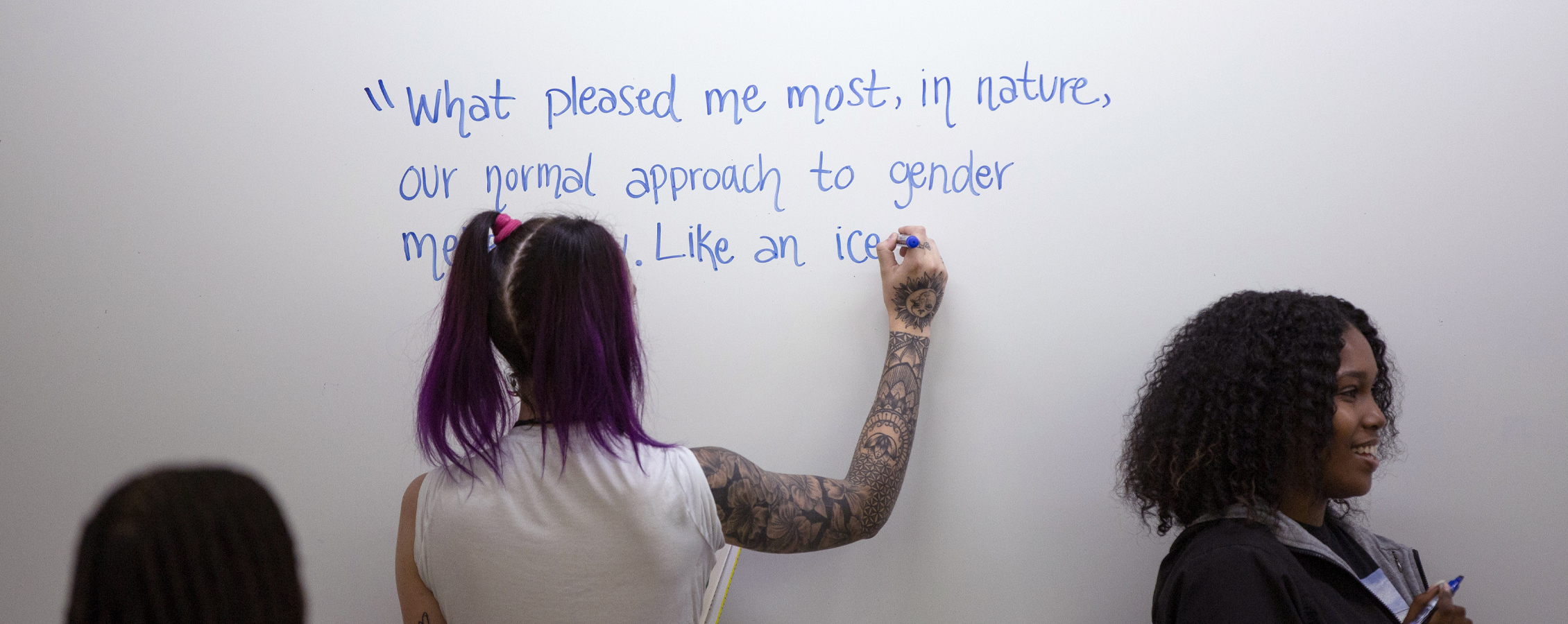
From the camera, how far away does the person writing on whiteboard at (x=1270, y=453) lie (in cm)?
83

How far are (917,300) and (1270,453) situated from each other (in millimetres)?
411

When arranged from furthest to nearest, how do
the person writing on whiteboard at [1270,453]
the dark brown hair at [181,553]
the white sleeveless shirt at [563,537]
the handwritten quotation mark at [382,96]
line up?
the handwritten quotation mark at [382,96] < the person writing on whiteboard at [1270,453] < the white sleeveless shirt at [563,537] < the dark brown hair at [181,553]

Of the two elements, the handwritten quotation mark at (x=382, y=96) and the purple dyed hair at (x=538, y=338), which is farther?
the handwritten quotation mark at (x=382, y=96)

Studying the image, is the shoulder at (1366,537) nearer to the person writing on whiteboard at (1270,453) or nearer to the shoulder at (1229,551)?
the person writing on whiteboard at (1270,453)

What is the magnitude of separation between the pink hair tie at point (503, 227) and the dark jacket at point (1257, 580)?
2.41ft

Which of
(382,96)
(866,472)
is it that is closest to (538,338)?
(866,472)

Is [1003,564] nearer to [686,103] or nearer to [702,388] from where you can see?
[702,388]

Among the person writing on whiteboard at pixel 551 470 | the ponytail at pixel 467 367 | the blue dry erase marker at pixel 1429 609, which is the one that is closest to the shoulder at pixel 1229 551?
the blue dry erase marker at pixel 1429 609

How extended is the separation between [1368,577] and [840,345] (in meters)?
0.65

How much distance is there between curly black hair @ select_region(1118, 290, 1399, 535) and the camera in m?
0.86

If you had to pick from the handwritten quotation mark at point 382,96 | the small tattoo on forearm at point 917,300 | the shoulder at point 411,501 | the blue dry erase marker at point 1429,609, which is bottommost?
the blue dry erase marker at point 1429,609

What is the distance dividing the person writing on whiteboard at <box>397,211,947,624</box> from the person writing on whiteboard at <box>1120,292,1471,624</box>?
462 millimetres

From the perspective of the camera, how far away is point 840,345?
1.06 metres

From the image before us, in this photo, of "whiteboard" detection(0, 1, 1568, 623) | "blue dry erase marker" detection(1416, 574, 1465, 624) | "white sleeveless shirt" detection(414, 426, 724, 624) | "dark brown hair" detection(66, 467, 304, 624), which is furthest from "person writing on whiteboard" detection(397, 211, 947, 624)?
"blue dry erase marker" detection(1416, 574, 1465, 624)
